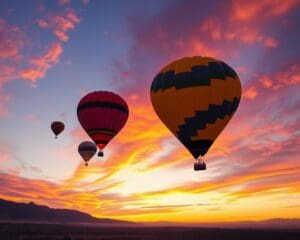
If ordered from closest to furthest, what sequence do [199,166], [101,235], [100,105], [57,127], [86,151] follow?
[199,166], [100,105], [57,127], [86,151], [101,235]

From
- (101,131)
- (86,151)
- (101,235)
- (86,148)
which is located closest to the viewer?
(101,131)

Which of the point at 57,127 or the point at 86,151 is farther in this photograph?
the point at 86,151

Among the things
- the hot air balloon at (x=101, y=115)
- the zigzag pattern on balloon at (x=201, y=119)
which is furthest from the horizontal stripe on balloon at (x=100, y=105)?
the zigzag pattern on balloon at (x=201, y=119)

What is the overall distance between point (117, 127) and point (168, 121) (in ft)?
48.4

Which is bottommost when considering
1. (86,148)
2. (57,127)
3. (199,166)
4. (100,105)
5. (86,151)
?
(199,166)

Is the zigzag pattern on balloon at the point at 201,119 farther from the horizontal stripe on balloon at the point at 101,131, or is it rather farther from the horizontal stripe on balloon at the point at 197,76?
the horizontal stripe on balloon at the point at 101,131

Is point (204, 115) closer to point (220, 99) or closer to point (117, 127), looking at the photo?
point (220, 99)

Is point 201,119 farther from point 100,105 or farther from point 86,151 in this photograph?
point 86,151

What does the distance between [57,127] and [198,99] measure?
117 ft

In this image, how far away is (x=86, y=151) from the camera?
2576 inches

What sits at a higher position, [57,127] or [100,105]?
[57,127]

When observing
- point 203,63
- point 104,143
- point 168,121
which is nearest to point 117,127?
point 104,143

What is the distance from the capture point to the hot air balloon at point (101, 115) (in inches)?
1911

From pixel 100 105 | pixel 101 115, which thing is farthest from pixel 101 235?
pixel 100 105
